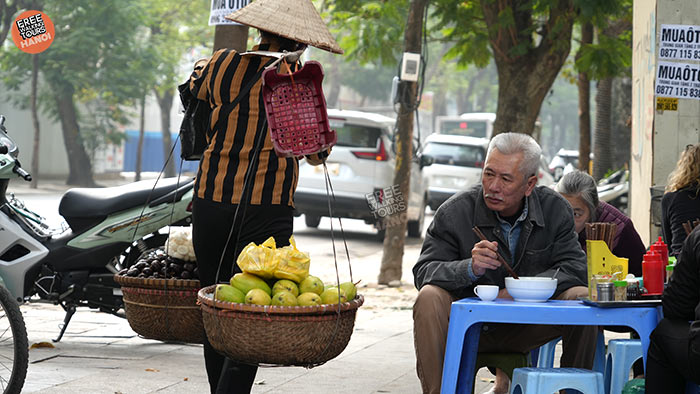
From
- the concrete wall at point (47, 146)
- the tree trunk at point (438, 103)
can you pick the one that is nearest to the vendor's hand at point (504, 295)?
the concrete wall at point (47, 146)

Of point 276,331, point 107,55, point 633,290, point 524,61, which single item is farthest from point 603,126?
point 107,55

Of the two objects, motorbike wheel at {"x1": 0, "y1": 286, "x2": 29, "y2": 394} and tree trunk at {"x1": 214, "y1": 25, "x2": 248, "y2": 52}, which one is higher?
tree trunk at {"x1": 214, "y1": 25, "x2": 248, "y2": 52}

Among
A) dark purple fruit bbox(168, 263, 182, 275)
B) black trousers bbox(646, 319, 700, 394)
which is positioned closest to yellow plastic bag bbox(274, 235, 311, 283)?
black trousers bbox(646, 319, 700, 394)

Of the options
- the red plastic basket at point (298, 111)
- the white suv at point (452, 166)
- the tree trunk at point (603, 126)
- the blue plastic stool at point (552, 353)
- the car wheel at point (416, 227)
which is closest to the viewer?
the red plastic basket at point (298, 111)

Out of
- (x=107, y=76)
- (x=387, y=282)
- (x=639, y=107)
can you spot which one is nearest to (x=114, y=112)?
(x=107, y=76)

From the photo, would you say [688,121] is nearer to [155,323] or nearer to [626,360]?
[626,360]

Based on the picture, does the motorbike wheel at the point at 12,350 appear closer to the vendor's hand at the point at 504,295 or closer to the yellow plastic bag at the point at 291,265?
the yellow plastic bag at the point at 291,265

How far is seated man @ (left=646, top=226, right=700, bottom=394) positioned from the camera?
12.3 ft

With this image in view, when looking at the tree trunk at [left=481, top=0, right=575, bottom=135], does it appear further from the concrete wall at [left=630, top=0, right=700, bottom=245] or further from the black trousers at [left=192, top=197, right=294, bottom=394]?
the black trousers at [left=192, top=197, right=294, bottom=394]

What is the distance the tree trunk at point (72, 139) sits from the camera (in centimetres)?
3353

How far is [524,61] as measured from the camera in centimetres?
1164

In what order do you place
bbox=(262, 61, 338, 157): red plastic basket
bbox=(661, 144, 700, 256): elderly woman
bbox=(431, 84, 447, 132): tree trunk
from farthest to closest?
1. bbox=(431, 84, 447, 132): tree trunk
2. bbox=(661, 144, 700, 256): elderly woman
3. bbox=(262, 61, 338, 157): red plastic basket

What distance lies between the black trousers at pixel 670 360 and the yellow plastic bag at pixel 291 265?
1.36 metres

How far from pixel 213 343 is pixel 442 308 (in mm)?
954
